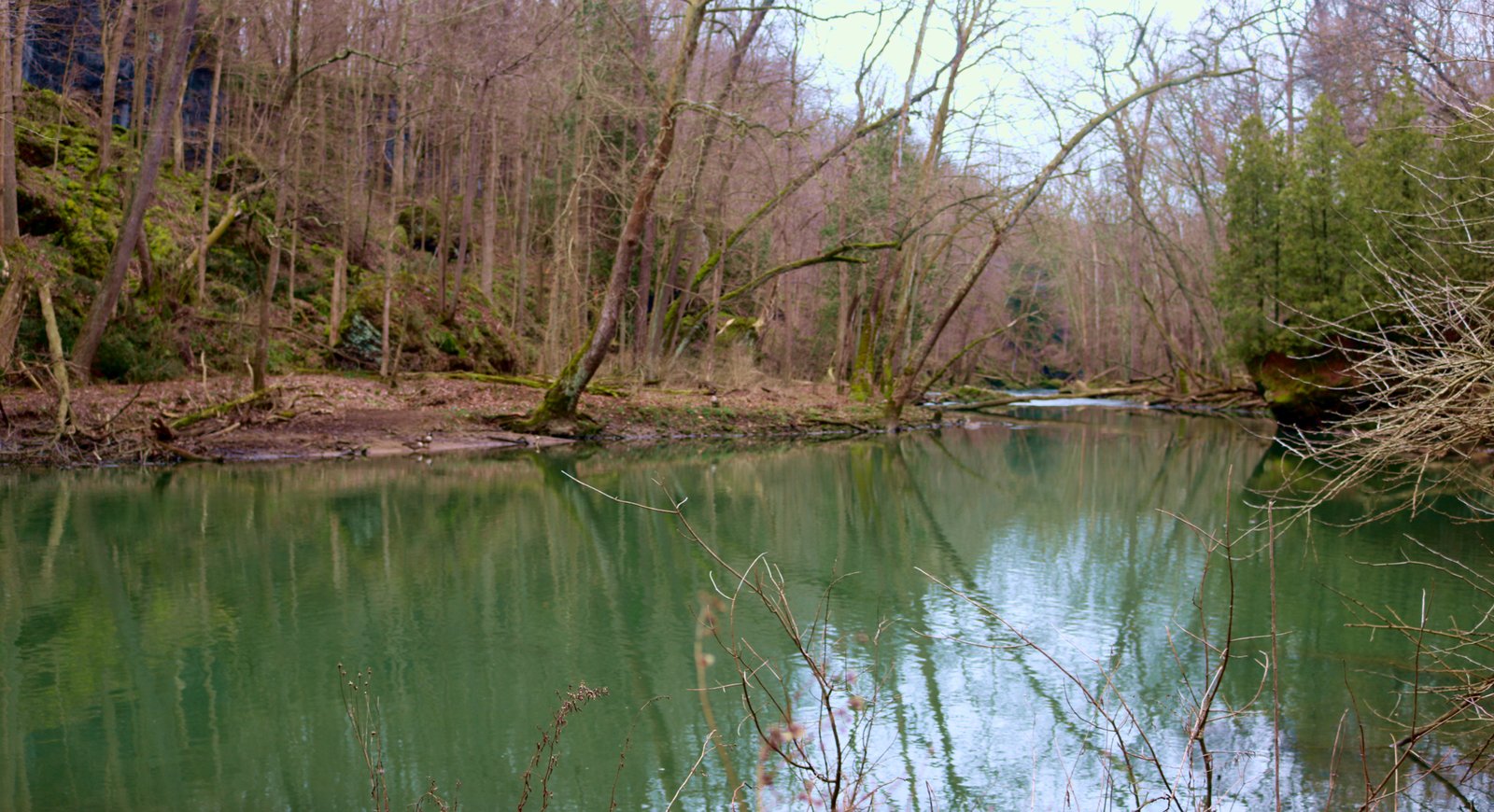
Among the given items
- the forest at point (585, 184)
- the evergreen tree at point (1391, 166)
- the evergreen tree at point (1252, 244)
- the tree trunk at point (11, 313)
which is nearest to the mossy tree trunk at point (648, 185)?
the forest at point (585, 184)

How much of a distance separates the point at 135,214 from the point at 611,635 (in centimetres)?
1162

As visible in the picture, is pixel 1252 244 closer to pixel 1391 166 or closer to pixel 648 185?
pixel 1391 166

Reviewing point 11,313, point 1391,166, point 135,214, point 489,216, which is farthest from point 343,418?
point 1391,166

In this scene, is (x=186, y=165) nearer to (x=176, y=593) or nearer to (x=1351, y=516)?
(x=176, y=593)

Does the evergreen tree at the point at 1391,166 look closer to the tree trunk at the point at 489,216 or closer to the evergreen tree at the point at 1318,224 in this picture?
the evergreen tree at the point at 1318,224

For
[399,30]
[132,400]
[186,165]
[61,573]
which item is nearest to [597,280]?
[399,30]

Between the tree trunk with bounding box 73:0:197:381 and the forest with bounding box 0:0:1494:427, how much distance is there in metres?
0.04

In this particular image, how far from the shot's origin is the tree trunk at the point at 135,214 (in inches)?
598

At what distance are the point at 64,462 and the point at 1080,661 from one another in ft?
42.1

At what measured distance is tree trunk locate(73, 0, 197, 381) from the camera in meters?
15.2

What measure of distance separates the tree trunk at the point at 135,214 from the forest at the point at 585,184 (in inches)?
1.7

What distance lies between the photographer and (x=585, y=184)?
2411 cm

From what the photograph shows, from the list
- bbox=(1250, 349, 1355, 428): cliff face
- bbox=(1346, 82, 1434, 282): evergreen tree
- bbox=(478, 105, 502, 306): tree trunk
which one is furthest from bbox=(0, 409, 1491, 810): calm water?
bbox=(478, 105, 502, 306): tree trunk

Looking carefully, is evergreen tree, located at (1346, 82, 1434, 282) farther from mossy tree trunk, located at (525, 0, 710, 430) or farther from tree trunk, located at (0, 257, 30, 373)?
tree trunk, located at (0, 257, 30, 373)
